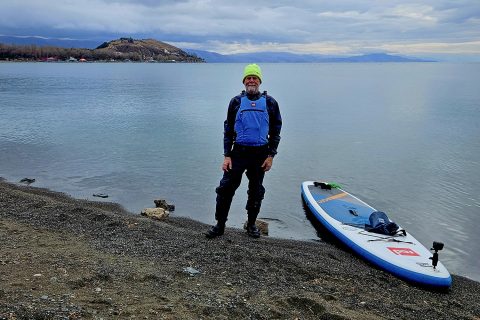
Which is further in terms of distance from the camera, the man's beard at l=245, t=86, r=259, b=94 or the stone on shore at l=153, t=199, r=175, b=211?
the stone on shore at l=153, t=199, r=175, b=211

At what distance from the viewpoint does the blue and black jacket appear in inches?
303

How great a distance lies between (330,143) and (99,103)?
89.3 ft

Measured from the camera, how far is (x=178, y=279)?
6117 millimetres

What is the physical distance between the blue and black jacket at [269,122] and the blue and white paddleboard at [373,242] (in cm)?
311

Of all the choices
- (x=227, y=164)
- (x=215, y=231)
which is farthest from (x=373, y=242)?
(x=227, y=164)

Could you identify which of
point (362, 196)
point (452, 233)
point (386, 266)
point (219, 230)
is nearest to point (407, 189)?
point (362, 196)

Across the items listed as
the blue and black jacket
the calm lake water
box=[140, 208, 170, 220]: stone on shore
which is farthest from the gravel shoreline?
the calm lake water

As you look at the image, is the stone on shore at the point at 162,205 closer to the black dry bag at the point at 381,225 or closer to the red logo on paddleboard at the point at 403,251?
the black dry bag at the point at 381,225

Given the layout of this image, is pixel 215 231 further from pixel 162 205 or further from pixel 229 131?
pixel 162 205

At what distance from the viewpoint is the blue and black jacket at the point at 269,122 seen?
7.70m

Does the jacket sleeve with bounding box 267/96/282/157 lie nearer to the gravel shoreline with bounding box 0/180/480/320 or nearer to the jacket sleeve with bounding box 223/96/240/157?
the jacket sleeve with bounding box 223/96/240/157

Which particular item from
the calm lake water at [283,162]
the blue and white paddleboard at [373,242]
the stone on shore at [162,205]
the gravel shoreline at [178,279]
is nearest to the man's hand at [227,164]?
the gravel shoreline at [178,279]

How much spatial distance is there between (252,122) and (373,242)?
12.8ft

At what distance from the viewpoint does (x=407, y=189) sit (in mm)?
16188
